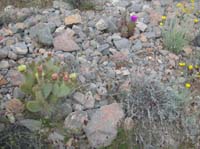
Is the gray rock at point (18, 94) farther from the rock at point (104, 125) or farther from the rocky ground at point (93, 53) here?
the rock at point (104, 125)

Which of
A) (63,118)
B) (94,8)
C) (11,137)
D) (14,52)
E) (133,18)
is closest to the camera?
(11,137)

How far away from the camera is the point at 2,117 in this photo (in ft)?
12.8

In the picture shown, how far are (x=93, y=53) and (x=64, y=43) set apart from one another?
0.33m

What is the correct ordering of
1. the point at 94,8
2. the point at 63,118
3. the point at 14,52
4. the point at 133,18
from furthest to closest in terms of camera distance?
the point at 94,8 → the point at 133,18 → the point at 14,52 → the point at 63,118

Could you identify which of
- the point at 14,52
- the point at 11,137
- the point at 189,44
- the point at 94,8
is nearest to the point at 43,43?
the point at 14,52

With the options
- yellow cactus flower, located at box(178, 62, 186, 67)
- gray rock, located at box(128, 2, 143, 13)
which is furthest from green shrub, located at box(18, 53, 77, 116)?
gray rock, located at box(128, 2, 143, 13)

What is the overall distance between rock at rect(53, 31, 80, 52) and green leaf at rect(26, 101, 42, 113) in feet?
3.30

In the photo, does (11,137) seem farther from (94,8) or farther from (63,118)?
(94,8)

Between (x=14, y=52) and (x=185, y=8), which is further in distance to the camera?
(x=185, y=8)

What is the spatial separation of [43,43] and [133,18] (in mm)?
1028

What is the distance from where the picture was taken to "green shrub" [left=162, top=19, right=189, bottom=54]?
Answer: 477cm

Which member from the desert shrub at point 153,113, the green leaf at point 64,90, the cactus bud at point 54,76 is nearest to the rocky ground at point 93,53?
the desert shrub at point 153,113

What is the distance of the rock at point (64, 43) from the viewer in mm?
4652

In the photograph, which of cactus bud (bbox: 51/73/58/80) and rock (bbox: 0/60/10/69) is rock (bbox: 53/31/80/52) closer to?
rock (bbox: 0/60/10/69)
